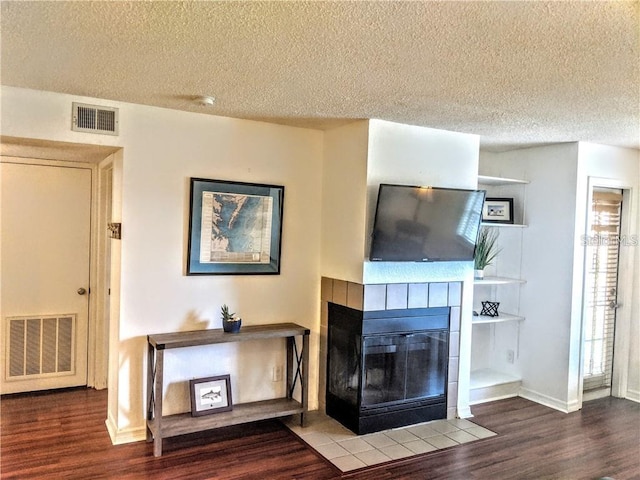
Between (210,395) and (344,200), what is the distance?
5.53ft

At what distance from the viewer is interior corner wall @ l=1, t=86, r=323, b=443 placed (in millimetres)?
3193

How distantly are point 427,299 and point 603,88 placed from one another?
1.82m

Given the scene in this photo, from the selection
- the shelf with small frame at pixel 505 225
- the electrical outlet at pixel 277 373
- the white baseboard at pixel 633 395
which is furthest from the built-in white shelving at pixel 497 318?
the electrical outlet at pixel 277 373

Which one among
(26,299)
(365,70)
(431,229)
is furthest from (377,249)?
(26,299)

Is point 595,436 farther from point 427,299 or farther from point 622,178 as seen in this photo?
point 622,178

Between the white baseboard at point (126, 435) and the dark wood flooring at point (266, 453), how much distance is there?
0.05 meters

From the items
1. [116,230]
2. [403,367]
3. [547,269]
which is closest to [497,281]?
[547,269]

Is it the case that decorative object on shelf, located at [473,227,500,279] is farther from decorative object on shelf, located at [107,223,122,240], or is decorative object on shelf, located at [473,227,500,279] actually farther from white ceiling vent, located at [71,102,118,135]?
white ceiling vent, located at [71,102,118,135]

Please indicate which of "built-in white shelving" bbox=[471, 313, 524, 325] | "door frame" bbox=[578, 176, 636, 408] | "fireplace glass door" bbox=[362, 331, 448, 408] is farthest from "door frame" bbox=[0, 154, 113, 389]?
"door frame" bbox=[578, 176, 636, 408]

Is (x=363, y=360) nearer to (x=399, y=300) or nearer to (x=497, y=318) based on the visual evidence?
(x=399, y=300)

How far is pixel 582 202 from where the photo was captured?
4.14 m

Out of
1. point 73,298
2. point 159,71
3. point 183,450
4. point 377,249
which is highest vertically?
point 159,71

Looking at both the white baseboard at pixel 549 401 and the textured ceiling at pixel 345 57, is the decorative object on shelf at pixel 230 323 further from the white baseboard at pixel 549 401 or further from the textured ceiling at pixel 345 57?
the white baseboard at pixel 549 401

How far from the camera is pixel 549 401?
4.25 metres
